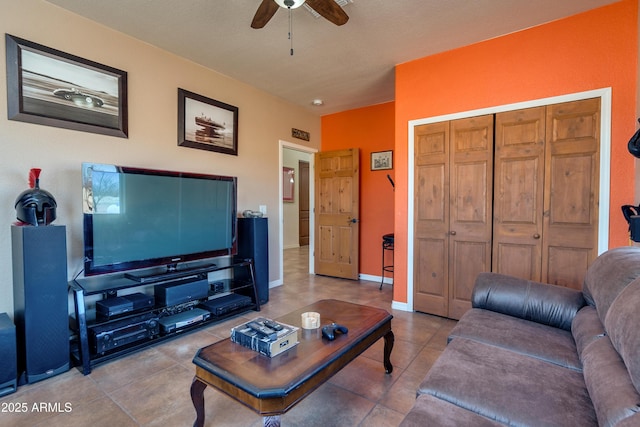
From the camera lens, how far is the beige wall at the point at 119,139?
7.18 feet

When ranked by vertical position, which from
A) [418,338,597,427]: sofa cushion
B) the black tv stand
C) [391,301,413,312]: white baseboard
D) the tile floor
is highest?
the black tv stand

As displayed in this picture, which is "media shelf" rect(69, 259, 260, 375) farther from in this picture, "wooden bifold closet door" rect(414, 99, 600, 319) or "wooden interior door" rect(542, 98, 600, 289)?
"wooden interior door" rect(542, 98, 600, 289)

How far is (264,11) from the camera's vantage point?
2023 millimetres

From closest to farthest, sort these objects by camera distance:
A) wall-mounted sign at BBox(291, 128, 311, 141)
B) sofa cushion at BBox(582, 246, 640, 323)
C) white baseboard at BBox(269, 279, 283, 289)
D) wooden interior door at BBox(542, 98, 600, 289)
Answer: sofa cushion at BBox(582, 246, 640, 323), wooden interior door at BBox(542, 98, 600, 289), white baseboard at BBox(269, 279, 283, 289), wall-mounted sign at BBox(291, 128, 311, 141)

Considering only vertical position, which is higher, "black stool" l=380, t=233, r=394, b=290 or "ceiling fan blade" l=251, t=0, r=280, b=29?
"ceiling fan blade" l=251, t=0, r=280, b=29

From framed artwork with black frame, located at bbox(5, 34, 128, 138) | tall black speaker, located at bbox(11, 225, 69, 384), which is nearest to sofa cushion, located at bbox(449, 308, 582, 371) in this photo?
tall black speaker, located at bbox(11, 225, 69, 384)

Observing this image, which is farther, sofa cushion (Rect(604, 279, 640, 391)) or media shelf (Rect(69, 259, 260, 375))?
media shelf (Rect(69, 259, 260, 375))

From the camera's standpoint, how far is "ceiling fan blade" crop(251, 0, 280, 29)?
195 cm

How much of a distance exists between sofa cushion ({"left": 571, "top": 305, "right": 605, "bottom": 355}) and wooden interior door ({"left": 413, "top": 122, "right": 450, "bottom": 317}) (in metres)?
1.45

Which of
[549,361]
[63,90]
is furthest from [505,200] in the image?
[63,90]

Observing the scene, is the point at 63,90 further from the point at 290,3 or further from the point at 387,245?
the point at 387,245

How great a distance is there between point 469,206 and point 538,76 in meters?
1.27

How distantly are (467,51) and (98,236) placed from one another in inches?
145

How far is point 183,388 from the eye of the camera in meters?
1.96
